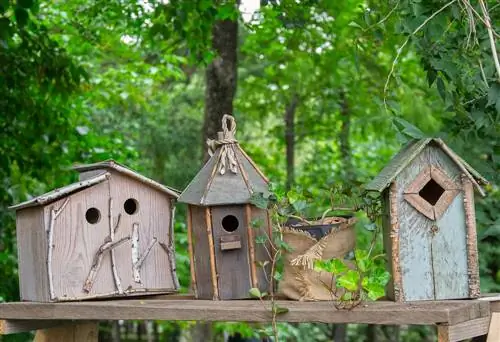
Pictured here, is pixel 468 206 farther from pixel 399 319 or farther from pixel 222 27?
pixel 222 27

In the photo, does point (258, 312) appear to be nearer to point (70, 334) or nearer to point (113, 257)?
point (113, 257)

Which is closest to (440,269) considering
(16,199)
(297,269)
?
(297,269)

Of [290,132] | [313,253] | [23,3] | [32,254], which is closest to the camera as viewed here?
[313,253]

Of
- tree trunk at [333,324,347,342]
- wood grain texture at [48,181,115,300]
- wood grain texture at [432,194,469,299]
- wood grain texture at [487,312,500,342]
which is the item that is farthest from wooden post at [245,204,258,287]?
tree trunk at [333,324,347,342]

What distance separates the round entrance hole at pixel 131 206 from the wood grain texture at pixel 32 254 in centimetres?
27

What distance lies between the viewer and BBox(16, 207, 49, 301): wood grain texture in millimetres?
2342

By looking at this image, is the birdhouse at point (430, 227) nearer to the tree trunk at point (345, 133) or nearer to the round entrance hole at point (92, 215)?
→ the round entrance hole at point (92, 215)

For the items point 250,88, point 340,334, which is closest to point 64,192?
point 250,88

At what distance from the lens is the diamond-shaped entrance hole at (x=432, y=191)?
7.19 feet

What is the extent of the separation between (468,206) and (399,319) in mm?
388

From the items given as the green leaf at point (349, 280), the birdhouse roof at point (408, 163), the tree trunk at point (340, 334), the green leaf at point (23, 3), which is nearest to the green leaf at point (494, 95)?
the birdhouse roof at point (408, 163)

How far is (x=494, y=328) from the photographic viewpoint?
211cm

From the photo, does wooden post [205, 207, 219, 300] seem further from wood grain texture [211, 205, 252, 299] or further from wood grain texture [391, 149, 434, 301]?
wood grain texture [391, 149, 434, 301]

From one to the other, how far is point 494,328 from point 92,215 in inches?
46.2
